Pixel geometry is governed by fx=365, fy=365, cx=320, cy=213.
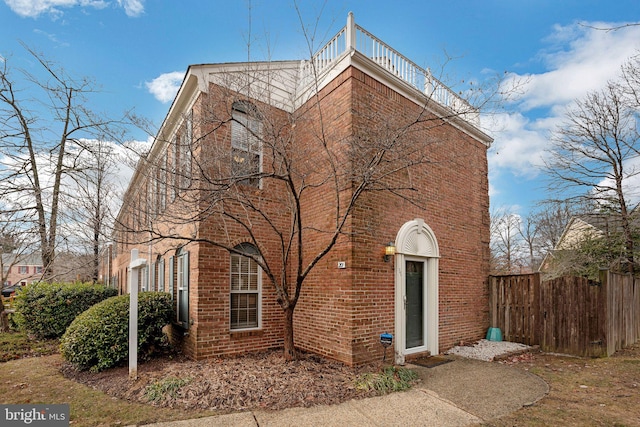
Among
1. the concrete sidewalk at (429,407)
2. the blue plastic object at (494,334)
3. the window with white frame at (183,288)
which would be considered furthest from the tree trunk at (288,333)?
the blue plastic object at (494,334)

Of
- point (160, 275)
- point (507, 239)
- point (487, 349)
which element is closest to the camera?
point (487, 349)

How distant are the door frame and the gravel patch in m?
0.71

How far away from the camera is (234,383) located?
5355mm

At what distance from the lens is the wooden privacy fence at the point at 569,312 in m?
7.75

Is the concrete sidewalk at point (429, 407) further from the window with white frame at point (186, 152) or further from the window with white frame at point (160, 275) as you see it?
the window with white frame at point (160, 275)

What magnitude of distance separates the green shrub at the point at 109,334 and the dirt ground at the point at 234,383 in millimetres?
250

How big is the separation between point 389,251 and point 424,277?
157cm

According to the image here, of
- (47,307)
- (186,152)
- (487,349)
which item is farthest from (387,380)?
(47,307)

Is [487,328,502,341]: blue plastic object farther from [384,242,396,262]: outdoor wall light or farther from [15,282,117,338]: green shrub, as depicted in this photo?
[15,282,117,338]: green shrub

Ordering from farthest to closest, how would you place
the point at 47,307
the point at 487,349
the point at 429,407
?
the point at 47,307, the point at 487,349, the point at 429,407

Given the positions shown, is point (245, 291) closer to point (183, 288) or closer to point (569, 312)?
point (183, 288)

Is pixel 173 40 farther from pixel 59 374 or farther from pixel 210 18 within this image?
pixel 59 374

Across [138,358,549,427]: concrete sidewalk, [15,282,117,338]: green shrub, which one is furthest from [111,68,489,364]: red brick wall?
[15,282,117,338]: green shrub

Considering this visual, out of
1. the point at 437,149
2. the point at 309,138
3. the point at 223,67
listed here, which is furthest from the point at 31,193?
the point at 437,149
